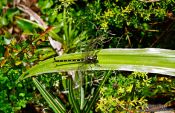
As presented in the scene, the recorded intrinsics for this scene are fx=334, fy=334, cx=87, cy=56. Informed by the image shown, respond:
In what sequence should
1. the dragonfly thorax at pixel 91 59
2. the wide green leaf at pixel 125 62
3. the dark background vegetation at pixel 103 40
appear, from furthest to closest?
the dark background vegetation at pixel 103 40 < the dragonfly thorax at pixel 91 59 < the wide green leaf at pixel 125 62

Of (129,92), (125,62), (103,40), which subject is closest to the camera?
(125,62)

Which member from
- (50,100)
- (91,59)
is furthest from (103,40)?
(50,100)

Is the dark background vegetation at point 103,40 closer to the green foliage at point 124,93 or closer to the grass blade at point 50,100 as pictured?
the green foliage at point 124,93

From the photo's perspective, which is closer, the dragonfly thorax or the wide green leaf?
the wide green leaf

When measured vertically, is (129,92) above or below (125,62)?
below

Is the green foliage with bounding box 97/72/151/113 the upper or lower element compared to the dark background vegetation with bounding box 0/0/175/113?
lower

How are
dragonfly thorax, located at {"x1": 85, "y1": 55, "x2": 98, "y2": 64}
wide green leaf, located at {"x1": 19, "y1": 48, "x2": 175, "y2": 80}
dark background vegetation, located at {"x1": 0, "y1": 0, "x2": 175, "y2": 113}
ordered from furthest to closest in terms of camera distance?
dark background vegetation, located at {"x1": 0, "y1": 0, "x2": 175, "y2": 113} < dragonfly thorax, located at {"x1": 85, "y1": 55, "x2": 98, "y2": 64} < wide green leaf, located at {"x1": 19, "y1": 48, "x2": 175, "y2": 80}

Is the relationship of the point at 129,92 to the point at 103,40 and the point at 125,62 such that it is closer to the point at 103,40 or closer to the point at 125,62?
the point at 125,62

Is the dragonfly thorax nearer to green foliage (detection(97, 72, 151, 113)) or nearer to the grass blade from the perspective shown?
green foliage (detection(97, 72, 151, 113))

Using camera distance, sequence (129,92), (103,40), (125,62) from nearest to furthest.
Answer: (125,62)
(129,92)
(103,40)

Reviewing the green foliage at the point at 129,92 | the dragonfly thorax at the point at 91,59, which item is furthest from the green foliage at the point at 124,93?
the dragonfly thorax at the point at 91,59

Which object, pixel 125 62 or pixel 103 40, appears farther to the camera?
pixel 103 40

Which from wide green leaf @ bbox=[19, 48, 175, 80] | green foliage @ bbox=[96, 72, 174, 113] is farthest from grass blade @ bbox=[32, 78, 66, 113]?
green foliage @ bbox=[96, 72, 174, 113]

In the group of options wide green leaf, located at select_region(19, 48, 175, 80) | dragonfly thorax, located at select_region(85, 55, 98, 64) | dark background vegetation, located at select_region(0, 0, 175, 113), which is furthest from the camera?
dark background vegetation, located at select_region(0, 0, 175, 113)
